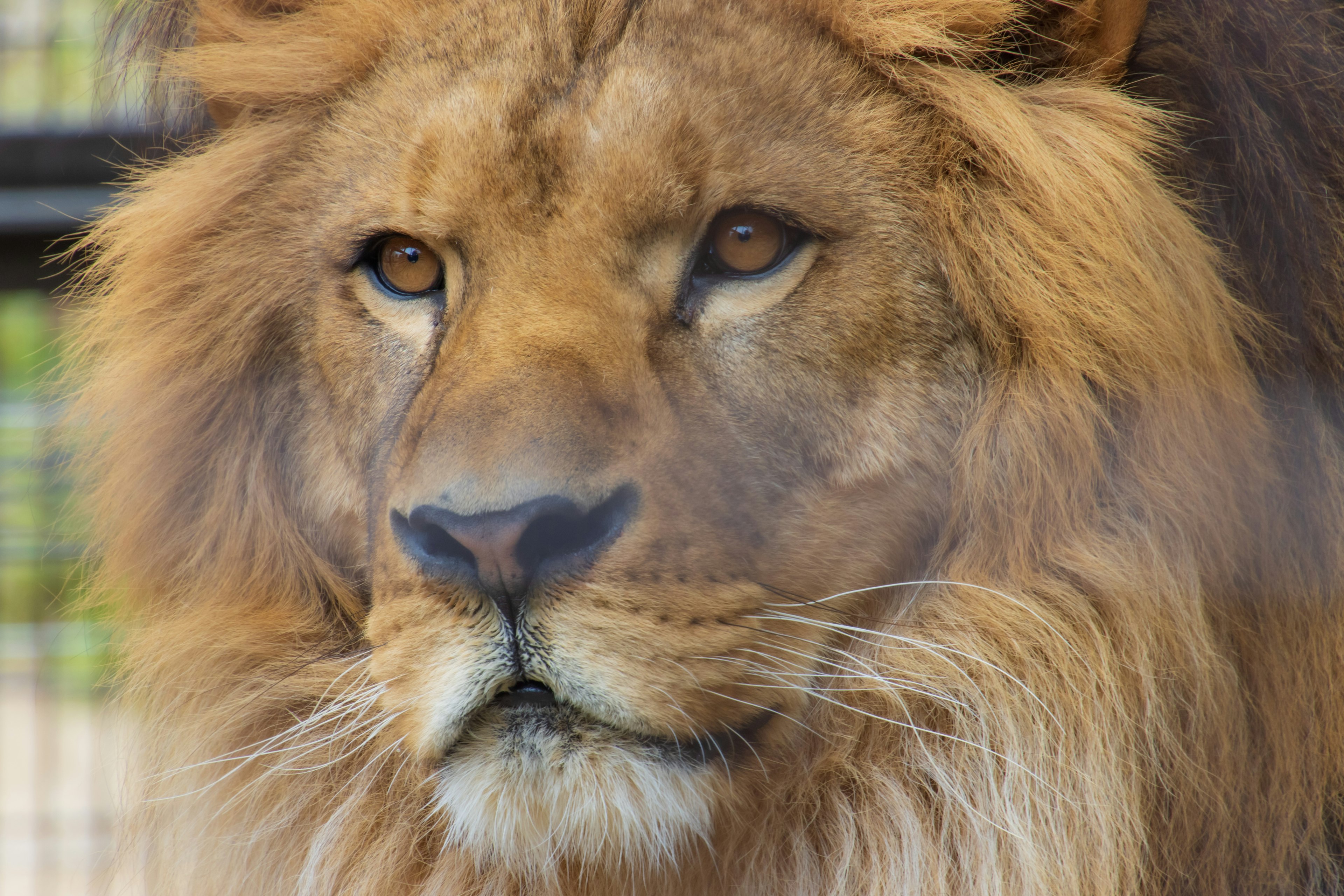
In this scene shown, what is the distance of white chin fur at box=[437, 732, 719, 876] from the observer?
0.99 metres

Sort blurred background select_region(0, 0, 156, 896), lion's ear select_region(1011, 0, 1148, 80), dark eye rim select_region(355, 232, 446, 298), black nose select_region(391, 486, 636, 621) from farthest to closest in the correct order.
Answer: blurred background select_region(0, 0, 156, 896) < dark eye rim select_region(355, 232, 446, 298) < lion's ear select_region(1011, 0, 1148, 80) < black nose select_region(391, 486, 636, 621)

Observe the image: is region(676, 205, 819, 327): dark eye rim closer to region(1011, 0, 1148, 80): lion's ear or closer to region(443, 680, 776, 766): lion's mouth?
region(1011, 0, 1148, 80): lion's ear

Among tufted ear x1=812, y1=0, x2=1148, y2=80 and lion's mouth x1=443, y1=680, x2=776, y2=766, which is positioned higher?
→ tufted ear x1=812, y1=0, x2=1148, y2=80

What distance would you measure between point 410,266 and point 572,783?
53cm

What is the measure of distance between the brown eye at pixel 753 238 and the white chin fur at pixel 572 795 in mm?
436

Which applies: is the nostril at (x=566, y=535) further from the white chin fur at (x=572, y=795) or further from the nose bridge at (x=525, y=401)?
the white chin fur at (x=572, y=795)

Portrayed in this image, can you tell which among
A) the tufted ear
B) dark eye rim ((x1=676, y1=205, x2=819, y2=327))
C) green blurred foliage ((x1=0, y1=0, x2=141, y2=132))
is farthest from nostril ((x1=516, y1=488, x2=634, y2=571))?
green blurred foliage ((x1=0, y1=0, x2=141, y2=132))

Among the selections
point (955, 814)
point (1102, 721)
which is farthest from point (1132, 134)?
point (955, 814)

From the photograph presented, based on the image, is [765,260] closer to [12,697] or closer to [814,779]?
[814,779]

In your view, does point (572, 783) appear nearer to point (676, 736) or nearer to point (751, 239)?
point (676, 736)

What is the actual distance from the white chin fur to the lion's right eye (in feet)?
1.50

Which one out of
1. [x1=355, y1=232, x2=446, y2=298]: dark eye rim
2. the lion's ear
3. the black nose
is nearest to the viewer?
the black nose

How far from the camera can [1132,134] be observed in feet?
3.50

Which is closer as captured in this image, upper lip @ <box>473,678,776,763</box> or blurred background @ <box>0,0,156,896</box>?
upper lip @ <box>473,678,776,763</box>
